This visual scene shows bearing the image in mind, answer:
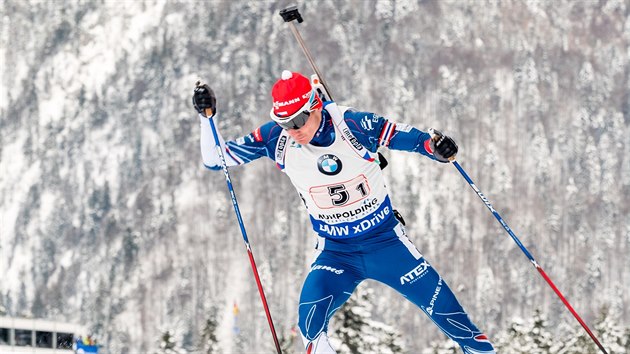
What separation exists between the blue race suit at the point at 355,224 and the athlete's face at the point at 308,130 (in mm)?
83

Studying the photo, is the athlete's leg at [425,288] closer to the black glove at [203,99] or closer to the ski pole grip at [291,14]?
the black glove at [203,99]

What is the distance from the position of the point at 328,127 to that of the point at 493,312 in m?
186

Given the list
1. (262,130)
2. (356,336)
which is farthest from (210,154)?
(356,336)

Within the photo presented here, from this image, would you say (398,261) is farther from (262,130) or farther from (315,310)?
(262,130)

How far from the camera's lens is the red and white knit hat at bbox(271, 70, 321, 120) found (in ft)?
27.8

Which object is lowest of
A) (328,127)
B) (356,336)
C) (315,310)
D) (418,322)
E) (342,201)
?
(418,322)

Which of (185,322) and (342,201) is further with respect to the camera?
(185,322)

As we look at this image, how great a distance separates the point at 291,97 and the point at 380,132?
3.01 ft

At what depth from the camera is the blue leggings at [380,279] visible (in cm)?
852

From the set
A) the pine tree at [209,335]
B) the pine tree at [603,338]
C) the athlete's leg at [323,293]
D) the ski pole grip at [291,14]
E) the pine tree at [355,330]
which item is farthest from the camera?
the pine tree at [209,335]

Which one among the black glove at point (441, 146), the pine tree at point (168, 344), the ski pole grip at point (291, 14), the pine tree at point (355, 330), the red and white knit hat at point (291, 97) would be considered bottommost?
the pine tree at point (168, 344)

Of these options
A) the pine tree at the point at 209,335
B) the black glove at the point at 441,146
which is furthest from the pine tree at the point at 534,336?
the black glove at the point at 441,146

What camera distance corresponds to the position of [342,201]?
8891 mm

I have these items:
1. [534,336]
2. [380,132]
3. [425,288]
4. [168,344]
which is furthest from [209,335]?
[380,132]
